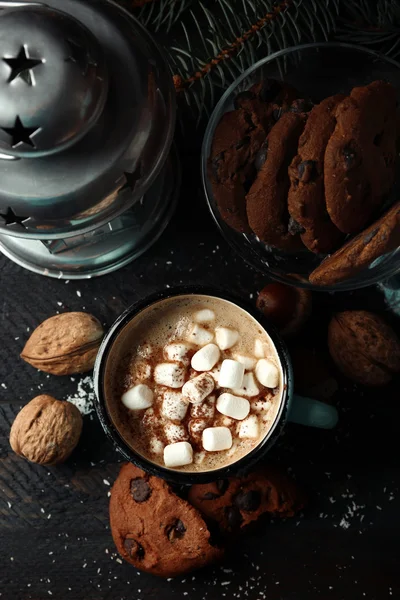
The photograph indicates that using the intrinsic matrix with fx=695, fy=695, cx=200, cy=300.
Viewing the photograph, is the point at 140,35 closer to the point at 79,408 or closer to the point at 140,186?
the point at 140,186

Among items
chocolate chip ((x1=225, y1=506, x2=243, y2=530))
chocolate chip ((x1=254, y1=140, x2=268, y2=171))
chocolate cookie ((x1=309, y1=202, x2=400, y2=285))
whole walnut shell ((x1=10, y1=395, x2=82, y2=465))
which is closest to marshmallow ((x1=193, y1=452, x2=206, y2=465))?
chocolate chip ((x1=225, y1=506, x2=243, y2=530))

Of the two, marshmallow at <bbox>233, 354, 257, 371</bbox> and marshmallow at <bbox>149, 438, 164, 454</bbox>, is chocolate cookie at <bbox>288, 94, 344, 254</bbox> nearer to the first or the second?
marshmallow at <bbox>233, 354, 257, 371</bbox>

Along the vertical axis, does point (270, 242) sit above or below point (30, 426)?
above

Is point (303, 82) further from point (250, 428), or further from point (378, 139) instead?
point (250, 428)

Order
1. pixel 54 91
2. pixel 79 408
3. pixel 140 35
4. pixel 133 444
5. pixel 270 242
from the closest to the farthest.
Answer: pixel 54 91, pixel 140 35, pixel 270 242, pixel 133 444, pixel 79 408

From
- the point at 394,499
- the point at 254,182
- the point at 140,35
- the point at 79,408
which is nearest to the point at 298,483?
the point at 394,499

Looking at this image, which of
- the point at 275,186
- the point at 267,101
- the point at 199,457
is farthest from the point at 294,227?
the point at 199,457

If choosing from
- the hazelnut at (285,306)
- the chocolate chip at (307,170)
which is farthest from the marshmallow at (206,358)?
the chocolate chip at (307,170)
